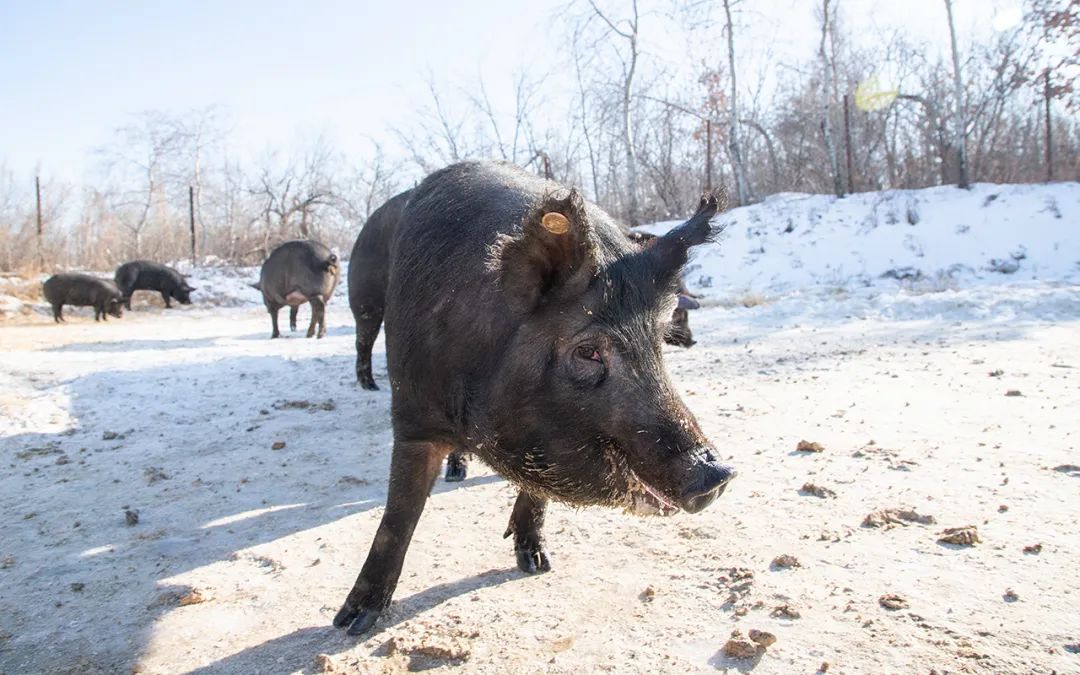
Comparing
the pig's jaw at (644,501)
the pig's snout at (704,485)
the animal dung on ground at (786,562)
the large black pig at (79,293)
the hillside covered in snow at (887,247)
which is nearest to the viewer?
the pig's snout at (704,485)

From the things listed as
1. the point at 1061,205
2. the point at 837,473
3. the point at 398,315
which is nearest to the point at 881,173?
the point at 1061,205

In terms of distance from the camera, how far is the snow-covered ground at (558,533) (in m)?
2.57

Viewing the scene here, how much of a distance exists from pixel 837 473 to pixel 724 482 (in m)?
2.56

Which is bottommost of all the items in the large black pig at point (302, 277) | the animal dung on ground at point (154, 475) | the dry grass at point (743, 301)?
the animal dung on ground at point (154, 475)

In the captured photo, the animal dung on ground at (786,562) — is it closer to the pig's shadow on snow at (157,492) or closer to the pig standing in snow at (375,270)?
the pig's shadow on snow at (157,492)

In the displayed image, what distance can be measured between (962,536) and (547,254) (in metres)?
2.23

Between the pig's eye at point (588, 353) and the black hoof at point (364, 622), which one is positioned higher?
the pig's eye at point (588, 353)

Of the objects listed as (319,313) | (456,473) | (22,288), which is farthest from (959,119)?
(22,288)

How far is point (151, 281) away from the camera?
21.1 m

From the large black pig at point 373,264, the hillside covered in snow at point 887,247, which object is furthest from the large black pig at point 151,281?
the large black pig at point 373,264

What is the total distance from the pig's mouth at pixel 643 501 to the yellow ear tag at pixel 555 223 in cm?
78

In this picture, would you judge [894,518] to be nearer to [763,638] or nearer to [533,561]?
[763,638]

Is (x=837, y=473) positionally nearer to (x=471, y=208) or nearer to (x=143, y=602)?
(x=471, y=208)

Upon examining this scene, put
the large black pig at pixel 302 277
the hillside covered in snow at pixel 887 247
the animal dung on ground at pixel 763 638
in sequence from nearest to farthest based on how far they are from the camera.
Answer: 1. the animal dung on ground at pixel 763 638
2. the large black pig at pixel 302 277
3. the hillside covered in snow at pixel 887 247
